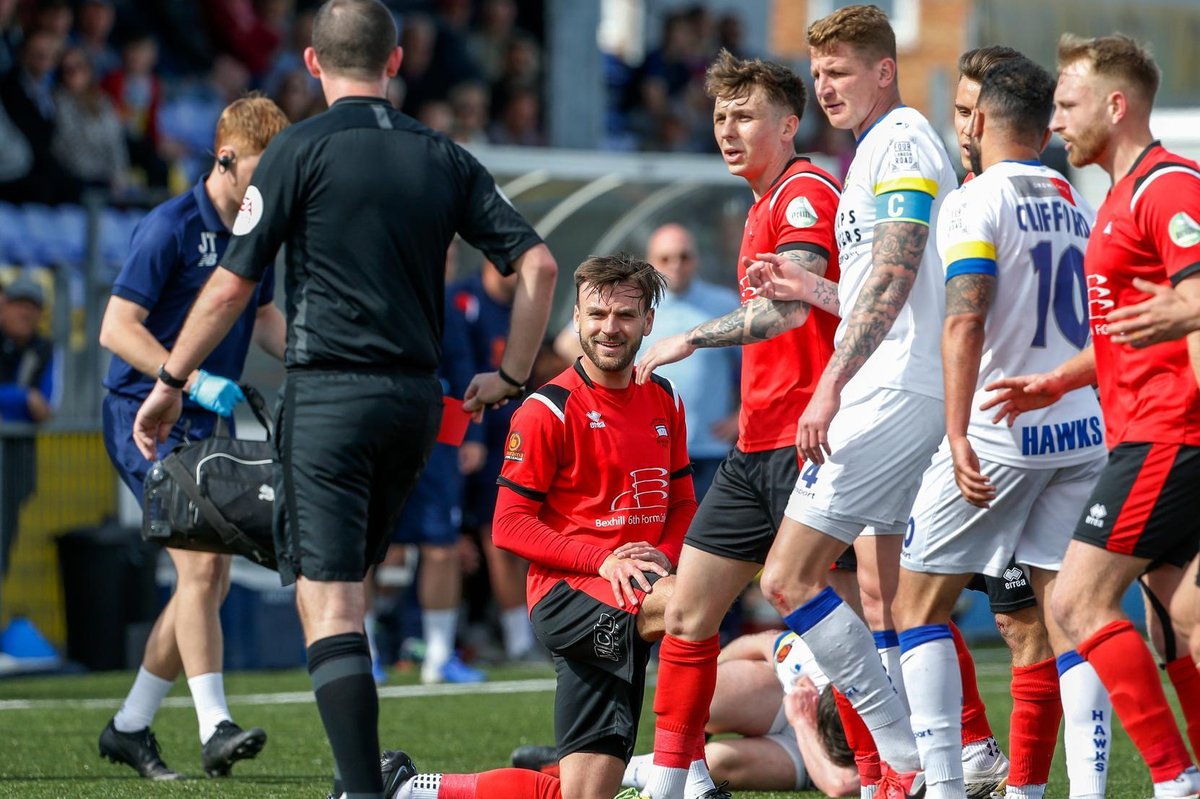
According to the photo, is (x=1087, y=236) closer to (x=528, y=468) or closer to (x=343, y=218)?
(x=528, y=468)

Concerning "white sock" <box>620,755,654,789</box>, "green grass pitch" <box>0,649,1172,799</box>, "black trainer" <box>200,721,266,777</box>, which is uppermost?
"white sock" <box>620,755,654,789</box>

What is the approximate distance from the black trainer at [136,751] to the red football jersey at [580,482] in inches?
77.3

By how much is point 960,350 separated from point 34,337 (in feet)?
25.3

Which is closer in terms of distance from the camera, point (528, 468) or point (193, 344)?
point (193, 344)

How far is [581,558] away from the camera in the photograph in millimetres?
5156

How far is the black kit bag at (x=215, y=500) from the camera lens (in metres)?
5.73

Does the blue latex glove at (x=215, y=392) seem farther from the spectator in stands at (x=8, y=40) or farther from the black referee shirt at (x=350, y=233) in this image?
the spectator in stands at (x=8, y=40)

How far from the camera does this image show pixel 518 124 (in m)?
17.2

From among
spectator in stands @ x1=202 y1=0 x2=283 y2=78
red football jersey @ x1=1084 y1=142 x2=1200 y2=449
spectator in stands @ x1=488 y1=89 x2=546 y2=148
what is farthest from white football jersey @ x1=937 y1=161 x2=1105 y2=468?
spectator in stands @ x1=488 y1=89 x2=546 y2=148

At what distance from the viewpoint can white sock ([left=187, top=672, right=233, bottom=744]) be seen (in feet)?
21.7

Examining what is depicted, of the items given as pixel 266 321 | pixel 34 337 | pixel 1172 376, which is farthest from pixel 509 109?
pixel 1172 376

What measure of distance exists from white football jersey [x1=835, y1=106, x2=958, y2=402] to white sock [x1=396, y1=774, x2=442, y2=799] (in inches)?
65.4

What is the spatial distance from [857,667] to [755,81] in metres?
1.77

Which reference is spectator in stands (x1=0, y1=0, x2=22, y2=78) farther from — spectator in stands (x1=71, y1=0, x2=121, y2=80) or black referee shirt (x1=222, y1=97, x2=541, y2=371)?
black referee shirt (x1=222, y1=97, x2=541, y2=371)
